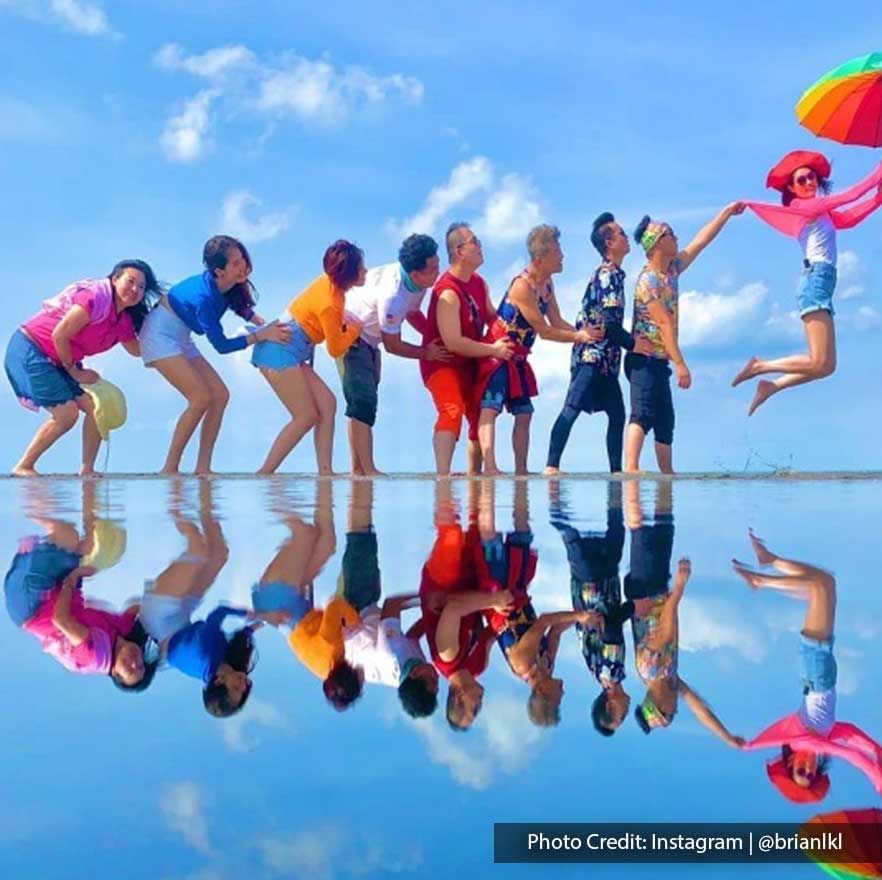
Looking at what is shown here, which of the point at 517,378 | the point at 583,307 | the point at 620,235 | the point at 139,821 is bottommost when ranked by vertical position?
the point at 139,821

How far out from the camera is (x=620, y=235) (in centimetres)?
861

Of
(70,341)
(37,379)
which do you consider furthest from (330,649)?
(37,379)

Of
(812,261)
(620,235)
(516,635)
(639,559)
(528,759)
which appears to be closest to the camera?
(528,759)

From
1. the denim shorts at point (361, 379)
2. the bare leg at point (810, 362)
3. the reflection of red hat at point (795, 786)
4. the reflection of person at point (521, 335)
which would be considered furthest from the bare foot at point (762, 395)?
the reflection of red hat at point (795, 786)

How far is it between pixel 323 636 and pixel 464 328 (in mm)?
6627

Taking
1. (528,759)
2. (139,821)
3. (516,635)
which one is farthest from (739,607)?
(139,821)

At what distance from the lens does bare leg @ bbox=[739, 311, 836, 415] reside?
8281 mm

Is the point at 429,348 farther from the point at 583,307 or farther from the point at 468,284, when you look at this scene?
the point at 583,307

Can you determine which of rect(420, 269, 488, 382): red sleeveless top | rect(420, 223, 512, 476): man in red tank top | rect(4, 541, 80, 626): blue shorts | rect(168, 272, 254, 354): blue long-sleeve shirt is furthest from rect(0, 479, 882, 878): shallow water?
rect(168, 272, 254, 354): blue long-sleeve shirt

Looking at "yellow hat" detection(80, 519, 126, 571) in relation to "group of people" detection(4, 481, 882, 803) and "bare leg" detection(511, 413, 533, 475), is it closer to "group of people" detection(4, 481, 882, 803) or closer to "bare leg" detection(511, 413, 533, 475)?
"group of people" detection(4, 481, 882, 803)

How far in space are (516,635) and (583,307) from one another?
6981 mm

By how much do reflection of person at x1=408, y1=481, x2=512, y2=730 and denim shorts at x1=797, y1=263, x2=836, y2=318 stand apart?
5.84 metres

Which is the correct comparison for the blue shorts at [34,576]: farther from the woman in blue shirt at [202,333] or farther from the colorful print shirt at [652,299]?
the colorful print shirt at [652,299]

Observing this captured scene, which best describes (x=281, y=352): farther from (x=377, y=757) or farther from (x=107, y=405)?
(x=377, y=757)
